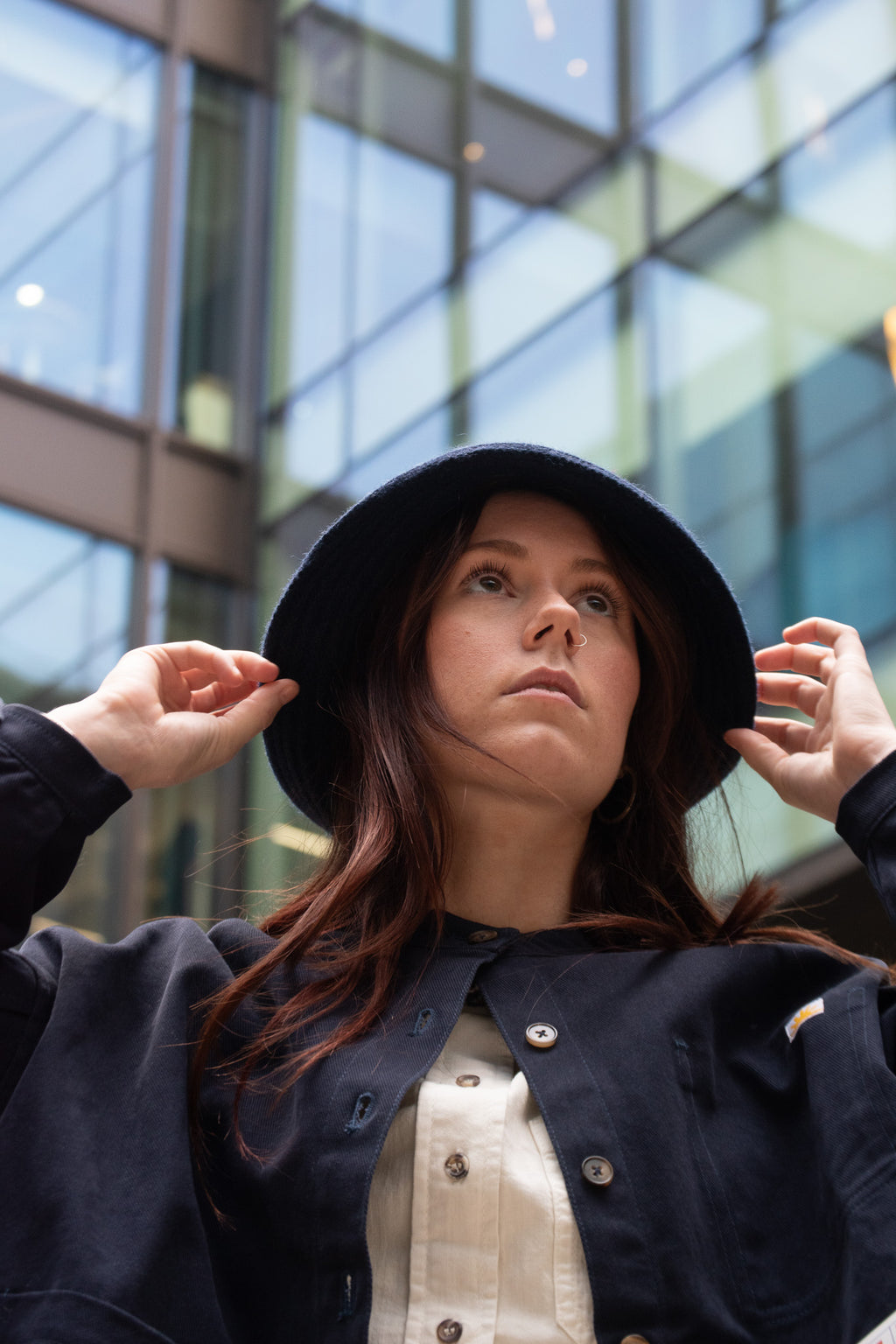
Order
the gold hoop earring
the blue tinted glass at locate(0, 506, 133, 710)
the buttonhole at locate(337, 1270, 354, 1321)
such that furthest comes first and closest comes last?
the blue tinted glass at locate(0, 506, 133, 710) < the gold hoop earring < the buttonhole at locate(337, 1270, 354, 1321)

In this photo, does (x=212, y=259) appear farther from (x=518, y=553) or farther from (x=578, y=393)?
(x=518, y=553)

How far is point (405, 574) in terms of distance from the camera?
5.80ft

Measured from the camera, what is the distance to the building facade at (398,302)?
372cm

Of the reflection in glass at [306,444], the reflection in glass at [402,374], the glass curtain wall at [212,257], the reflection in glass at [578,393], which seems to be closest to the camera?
the reflection in glass at [578,393]

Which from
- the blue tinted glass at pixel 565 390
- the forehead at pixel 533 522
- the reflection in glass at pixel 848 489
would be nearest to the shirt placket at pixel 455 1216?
the forehead at pixel 533 522

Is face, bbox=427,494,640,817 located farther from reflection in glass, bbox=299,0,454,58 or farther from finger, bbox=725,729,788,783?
reflection in glass, bbox=299,0,454,58

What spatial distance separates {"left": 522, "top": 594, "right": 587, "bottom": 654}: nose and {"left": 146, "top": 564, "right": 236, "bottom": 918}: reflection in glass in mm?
3721

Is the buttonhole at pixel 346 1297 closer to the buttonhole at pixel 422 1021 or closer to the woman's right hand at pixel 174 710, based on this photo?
the buttonhole at pixel 422 1021

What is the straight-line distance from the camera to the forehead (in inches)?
67.1

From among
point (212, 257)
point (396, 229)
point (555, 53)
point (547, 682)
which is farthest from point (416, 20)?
point (547, 682)

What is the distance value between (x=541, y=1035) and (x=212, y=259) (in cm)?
531

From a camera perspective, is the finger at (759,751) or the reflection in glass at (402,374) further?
the reflection in glass at (402,374)

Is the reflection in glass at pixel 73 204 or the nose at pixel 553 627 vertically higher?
the reflection in glass at pixel 73 204

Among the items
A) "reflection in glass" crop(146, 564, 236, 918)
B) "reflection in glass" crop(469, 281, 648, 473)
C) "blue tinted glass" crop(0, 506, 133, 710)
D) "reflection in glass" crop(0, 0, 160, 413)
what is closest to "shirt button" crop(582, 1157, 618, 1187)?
"reflection in glass" crop(469, 281, 648, 473)
